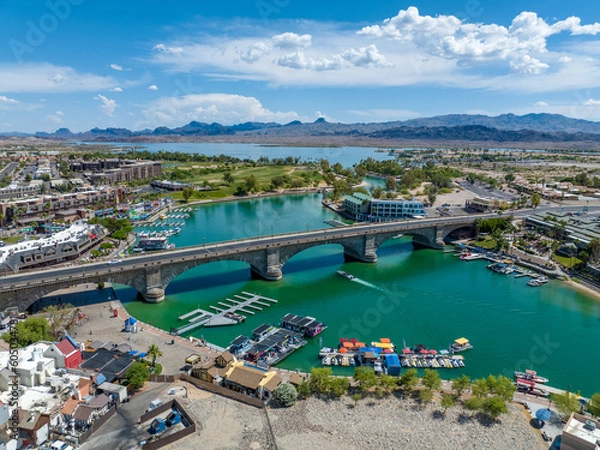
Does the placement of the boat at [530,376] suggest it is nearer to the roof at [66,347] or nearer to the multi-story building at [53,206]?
the roof at [66,347]

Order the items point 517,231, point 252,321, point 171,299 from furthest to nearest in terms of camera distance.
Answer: point 517,231, point 171,299, point 252,321

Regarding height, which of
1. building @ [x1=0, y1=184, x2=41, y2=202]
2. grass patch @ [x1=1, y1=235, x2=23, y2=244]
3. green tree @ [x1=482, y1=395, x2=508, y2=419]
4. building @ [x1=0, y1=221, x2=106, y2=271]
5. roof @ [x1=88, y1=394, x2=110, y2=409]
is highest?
building @ [x1=0, y1=184, x2=41, y2=202]

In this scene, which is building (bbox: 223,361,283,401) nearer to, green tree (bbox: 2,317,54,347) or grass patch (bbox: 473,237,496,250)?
green tree (bbox: 2,317,54,347)

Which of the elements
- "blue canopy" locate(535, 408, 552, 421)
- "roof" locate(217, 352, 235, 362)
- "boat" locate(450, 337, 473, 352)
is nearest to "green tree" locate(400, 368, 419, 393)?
"blue canopy" locate(535, 408, 552, 421)

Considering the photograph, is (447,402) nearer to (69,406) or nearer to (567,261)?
(69,406)

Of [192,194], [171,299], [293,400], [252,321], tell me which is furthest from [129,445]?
[192,194]

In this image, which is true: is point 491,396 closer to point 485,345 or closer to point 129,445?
point 485,345

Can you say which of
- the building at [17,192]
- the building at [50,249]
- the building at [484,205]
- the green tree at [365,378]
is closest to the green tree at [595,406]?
the green tree at [365,378]
